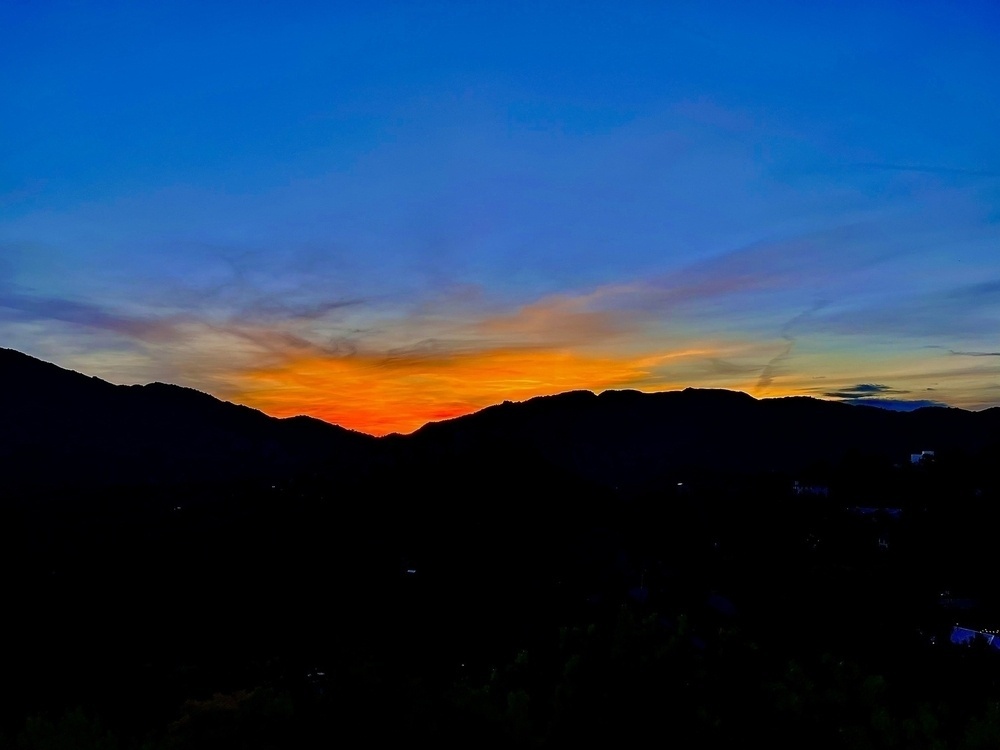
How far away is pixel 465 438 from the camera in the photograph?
98062 mm

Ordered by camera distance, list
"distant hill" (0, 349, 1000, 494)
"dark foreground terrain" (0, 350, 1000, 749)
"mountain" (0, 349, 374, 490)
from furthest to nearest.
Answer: "mountain" (0, 349, 374, 490)
"distant hill" (0, 349, 1000, 494)
"dark foreground terrain" (0, 350, 1000, 749)

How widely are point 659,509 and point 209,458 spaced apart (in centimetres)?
5725

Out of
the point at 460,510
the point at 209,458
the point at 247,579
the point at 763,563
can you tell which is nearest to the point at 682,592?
the point at 763,563

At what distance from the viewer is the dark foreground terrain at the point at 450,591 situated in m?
11.5

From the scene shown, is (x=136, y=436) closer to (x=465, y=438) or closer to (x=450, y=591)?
(x=465, y=438)

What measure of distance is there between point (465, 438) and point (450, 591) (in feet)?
172

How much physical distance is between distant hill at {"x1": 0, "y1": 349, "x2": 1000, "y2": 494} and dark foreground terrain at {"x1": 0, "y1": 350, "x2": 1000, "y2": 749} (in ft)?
2.09

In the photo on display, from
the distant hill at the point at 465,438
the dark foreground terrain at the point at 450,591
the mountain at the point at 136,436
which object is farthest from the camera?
the mountain at the point at 136,436

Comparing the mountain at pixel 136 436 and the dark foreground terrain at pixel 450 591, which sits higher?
the mountain at pixel 136 436

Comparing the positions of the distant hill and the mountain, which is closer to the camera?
the distant hill

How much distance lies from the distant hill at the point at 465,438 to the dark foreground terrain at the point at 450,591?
638 mm

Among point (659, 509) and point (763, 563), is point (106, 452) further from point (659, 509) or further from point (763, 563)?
point (763, 563)

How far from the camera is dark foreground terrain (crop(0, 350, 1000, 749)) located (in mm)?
11539

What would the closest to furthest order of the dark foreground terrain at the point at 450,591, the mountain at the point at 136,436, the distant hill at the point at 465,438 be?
the dark foreground terrain at the point at 450,591 → the distant hill at the point at 465,438 → the mountain at the point at 136,436
